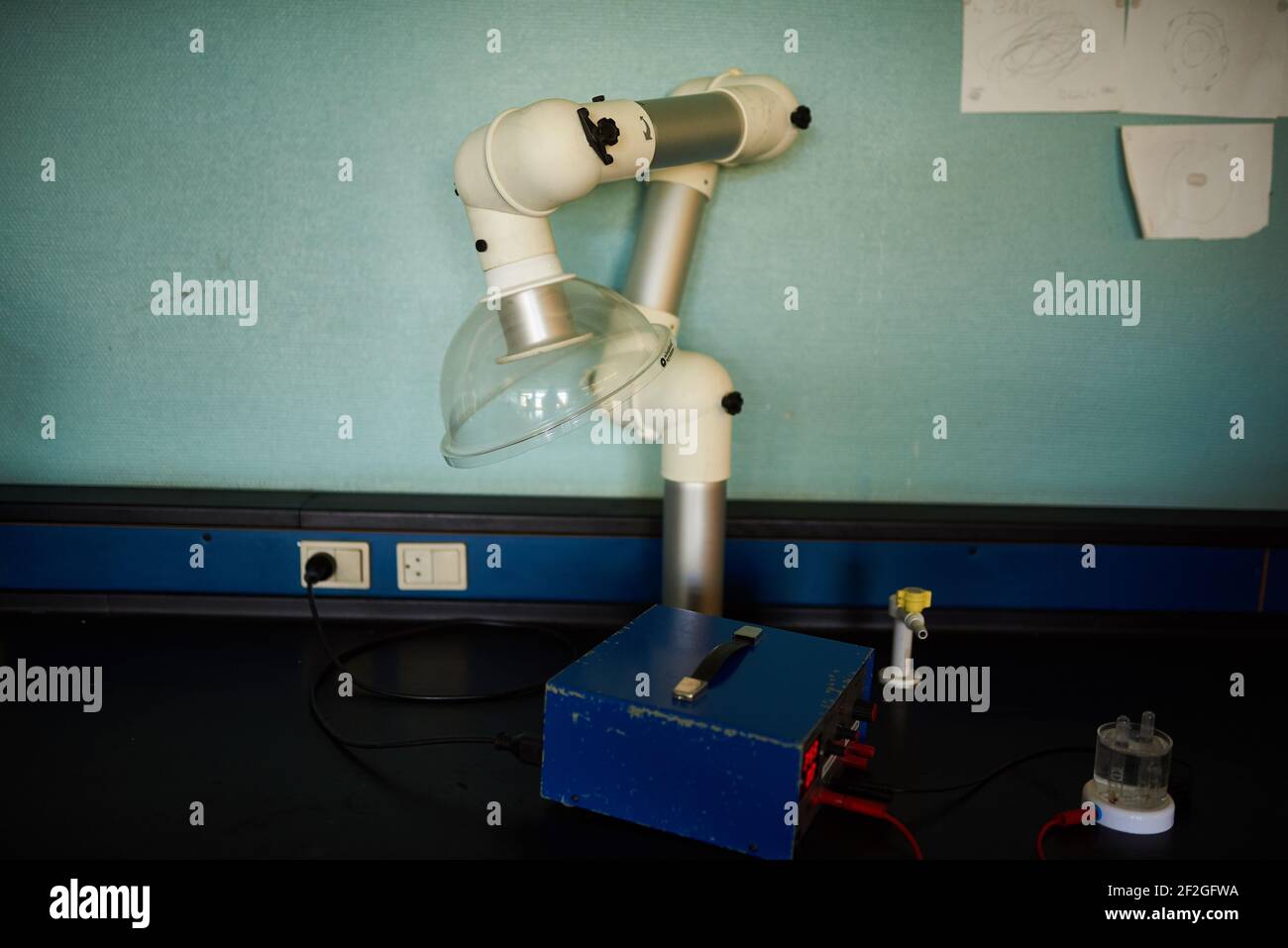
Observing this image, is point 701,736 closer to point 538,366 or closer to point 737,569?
point 538,366

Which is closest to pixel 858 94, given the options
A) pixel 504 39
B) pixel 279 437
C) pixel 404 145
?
pixel 504 39

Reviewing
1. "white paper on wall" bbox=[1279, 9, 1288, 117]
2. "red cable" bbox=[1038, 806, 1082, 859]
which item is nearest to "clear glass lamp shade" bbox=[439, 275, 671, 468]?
"red cable" bbox=[1038, 806, 1082, 859]

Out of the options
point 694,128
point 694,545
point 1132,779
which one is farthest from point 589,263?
point 1132,779

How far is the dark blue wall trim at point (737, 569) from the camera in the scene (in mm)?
1391

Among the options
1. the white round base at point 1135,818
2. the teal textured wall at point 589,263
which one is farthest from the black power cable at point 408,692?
the white round base at point 1135,818

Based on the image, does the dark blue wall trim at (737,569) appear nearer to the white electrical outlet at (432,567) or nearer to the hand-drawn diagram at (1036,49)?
the white electrical outlet at (432,567)

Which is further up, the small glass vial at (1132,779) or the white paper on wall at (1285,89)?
the white paper on wall at (1285,89)

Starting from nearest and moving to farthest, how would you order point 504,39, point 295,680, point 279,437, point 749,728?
point 749,728 → point 295,680 → point 504,39 → point 279,437

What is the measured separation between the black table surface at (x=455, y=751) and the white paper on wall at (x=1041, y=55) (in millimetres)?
729

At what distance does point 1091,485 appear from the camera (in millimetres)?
1490

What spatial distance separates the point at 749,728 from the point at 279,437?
912mm

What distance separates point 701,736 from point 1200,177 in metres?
1.08

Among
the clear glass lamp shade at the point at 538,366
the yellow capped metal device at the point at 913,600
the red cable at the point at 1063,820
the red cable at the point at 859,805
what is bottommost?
the red cable at the point at 1063,820
